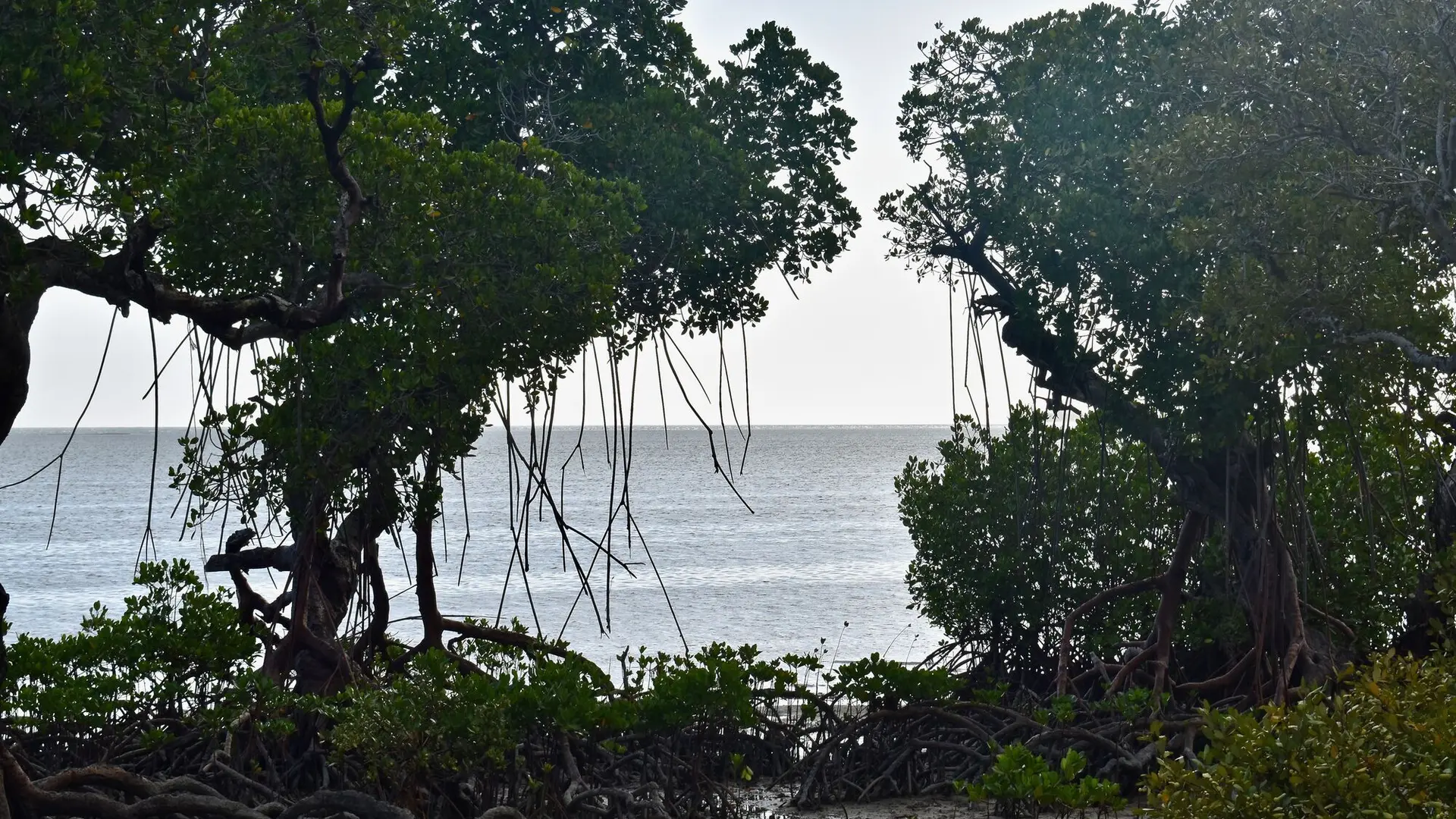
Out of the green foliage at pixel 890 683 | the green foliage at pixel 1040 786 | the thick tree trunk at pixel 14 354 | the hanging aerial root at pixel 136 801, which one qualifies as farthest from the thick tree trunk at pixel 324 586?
the green foliage at pixel 1040 786

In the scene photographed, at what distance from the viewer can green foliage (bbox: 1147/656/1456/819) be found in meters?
3.44

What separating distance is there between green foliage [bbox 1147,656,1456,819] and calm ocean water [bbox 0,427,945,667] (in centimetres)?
167

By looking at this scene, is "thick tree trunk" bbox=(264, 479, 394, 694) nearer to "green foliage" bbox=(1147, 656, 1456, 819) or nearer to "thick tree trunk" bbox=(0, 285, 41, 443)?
"thick tree trunk" bbox=(0, 285, 41, 443)

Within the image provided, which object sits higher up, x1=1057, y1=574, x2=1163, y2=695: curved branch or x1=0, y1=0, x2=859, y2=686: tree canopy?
x1=0, y1=0, x2=859, y2=686: tree canopy

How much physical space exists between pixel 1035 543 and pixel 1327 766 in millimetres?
7543

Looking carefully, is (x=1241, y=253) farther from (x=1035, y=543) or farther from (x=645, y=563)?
(x=645, y=563)

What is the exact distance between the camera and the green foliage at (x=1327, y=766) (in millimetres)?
3441

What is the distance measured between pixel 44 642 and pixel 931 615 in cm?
726

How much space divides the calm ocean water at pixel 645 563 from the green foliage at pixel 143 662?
0.72 meters

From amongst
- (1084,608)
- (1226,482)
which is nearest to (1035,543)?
(1084,608)

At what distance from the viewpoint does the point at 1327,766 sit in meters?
3.52

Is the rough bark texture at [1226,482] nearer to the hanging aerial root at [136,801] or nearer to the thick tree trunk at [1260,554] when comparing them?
the thick tree trunk at [1260,554]

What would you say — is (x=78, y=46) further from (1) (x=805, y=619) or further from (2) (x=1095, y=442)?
(1) (x=805, y=619)

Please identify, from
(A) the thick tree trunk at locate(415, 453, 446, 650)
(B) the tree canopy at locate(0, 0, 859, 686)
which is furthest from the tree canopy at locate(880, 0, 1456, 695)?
(A) the thick tree trunk at locate(415, 453, 446, 650)
